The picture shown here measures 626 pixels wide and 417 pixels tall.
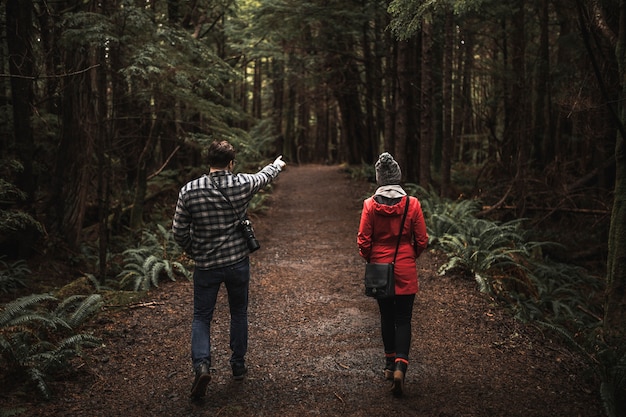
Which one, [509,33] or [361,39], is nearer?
[509,33]

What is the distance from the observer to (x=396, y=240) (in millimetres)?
4316

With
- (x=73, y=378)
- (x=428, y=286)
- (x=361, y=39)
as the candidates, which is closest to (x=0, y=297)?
(x=73, y=378)

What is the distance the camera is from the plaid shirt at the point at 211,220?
4.13m

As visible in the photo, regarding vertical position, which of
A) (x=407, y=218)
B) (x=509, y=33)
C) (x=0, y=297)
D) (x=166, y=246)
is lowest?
(x=0, y=297)

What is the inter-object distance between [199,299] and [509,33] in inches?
579

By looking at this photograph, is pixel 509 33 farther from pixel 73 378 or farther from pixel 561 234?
pixel 73 378

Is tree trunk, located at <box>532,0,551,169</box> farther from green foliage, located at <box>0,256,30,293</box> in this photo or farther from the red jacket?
green foliage, located at <box>0,256,30,293</box>

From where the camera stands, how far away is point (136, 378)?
468cm

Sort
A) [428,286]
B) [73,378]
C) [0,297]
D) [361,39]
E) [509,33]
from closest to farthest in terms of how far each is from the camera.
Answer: [73,378]
[428,286]
[0,297]
[509,33]
[361,39]

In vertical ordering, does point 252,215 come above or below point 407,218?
below

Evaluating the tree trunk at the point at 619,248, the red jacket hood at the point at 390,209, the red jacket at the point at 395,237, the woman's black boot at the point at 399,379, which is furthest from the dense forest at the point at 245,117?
the red jacket hood at the point at 390,209

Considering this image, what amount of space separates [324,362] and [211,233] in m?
1.98

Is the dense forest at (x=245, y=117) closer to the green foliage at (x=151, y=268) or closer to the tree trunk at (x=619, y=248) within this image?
the tree trunk at (x=619, y=248)

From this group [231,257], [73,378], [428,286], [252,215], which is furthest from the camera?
[252,215]
